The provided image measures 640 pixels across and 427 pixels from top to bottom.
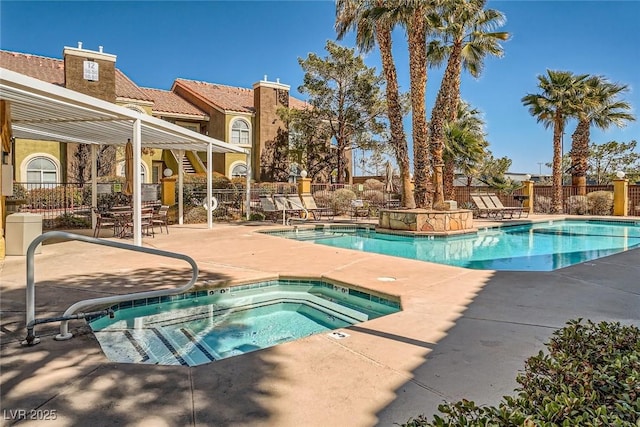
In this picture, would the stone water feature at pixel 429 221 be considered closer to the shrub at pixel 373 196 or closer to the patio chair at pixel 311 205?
the patio chair at pixel 311 205

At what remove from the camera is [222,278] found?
6129 millimetres

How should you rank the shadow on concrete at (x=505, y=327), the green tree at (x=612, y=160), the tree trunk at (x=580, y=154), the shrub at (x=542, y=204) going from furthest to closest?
the green tree at (x=612, y=160) → the shrub at (x=542, y=204) → the tree trunk at (x=580, y=154) → the shadow on concrete at (x=505, y=327)

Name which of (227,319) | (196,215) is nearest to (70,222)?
(196,215)

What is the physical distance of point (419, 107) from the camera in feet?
46.1

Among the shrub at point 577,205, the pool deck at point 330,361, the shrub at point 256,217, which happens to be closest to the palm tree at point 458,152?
the shrub at point 577,205

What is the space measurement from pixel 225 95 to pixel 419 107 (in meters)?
19.3

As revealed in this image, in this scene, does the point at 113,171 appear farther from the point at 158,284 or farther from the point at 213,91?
the point at 158,284

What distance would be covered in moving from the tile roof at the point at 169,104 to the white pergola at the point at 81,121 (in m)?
12.2

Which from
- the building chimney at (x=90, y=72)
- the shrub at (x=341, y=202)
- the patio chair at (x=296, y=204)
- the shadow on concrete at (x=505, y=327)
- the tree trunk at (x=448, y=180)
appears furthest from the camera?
the building chimney at (x=90, y=72)

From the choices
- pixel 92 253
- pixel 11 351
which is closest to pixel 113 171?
pixel 92 253

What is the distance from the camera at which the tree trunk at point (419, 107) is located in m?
13.8

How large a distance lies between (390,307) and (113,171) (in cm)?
2150

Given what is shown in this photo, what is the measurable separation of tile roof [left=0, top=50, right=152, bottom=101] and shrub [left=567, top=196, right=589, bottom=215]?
24.9 m

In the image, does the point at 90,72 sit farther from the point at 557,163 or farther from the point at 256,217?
the point at 557,163
